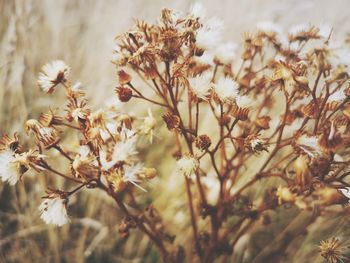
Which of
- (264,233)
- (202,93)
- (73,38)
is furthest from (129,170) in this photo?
(73,38)

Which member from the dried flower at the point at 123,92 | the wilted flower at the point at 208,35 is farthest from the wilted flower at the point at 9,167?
the wilted flower at the point at 208,35

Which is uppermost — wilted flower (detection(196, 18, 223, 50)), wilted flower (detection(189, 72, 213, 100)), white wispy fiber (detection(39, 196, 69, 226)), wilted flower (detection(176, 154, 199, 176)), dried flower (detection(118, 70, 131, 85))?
wilted flower (detection(196, 18, 223, 50))

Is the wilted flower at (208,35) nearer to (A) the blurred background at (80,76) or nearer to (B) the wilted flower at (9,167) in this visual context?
(A) the blurred background at (80,76)

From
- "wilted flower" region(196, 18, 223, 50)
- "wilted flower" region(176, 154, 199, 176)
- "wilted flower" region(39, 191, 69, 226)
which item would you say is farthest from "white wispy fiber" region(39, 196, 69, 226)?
"wilted flower" region(196, 18, 223, 50)

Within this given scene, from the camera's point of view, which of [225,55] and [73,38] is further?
[73,38]

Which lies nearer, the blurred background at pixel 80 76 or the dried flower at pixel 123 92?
the dried flower at pixel 123 92

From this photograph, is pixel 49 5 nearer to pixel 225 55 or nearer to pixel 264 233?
pixel 225 55

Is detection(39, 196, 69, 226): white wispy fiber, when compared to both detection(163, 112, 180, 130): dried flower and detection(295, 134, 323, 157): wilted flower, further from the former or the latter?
detection(295, 134, 323, 157): wilted flower
